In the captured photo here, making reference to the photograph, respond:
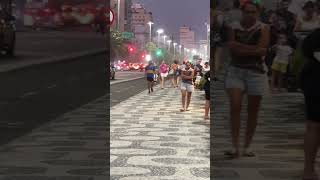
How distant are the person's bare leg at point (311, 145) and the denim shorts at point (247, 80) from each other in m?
0.60

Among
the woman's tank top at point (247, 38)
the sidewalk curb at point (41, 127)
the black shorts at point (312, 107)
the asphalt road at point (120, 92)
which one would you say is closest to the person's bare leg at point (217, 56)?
the woman's tank top at point (247, 38)

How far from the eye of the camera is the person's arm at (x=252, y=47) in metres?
2.98

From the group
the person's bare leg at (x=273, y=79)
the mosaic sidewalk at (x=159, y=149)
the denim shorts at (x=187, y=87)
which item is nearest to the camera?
the person's bare leg at (x=273, y=79)

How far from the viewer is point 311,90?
11.7ft

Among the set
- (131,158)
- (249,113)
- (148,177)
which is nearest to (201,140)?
(131,158)

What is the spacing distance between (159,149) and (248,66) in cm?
297

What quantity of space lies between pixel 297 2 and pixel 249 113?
660 millimetres

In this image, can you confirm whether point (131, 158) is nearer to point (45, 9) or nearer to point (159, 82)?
point (45, 9)

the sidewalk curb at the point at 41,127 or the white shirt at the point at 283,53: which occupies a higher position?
the white shirt at the point at 283,53

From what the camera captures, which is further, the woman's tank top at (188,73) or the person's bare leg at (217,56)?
the woman's tank top at (188,73)

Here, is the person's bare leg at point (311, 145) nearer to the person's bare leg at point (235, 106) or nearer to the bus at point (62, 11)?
the person's bare leg at point (235, 106)

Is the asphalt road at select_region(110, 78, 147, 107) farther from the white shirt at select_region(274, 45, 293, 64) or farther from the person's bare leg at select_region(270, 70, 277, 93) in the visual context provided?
the white shirt at select_region(274, 45, 293, 64)

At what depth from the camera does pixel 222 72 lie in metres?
3.11

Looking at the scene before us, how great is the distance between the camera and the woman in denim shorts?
2.97 metres
